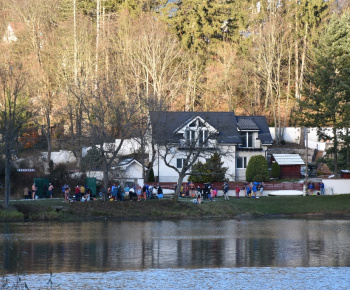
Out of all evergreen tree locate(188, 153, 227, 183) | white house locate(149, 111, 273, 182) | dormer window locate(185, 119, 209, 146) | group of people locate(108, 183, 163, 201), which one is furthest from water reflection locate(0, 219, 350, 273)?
white house locate(149, 111, 273, 182)

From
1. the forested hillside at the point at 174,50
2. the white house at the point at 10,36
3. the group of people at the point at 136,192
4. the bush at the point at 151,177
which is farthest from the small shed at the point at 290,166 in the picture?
the white house at the point at 10,36

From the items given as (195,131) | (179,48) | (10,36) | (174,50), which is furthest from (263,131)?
(10,36)

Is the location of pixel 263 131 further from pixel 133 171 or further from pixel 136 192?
pixel 136 192

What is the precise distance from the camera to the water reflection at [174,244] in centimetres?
2877

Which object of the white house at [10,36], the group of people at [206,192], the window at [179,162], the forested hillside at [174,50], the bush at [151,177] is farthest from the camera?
the white house at [10,36]

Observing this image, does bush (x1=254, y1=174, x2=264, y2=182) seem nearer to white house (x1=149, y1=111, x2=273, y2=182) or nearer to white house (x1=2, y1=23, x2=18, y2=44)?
white house (x1=149, y1=111, x2=273, y2=182)

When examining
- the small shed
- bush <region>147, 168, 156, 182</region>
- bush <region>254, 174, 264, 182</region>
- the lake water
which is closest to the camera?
the lake water

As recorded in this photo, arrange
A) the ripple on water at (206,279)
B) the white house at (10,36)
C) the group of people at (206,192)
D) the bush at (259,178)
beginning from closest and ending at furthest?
the ripple on water at (206,279) → the group of people at (206,192) → the bush at (259,178) → the white house at (10,36)

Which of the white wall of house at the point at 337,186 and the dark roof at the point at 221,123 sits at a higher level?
the dark roof at the point at 221,123

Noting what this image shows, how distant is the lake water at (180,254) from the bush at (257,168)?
18.1m

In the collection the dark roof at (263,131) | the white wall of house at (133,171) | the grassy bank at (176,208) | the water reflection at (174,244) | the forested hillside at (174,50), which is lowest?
the water reflection at (174,244)

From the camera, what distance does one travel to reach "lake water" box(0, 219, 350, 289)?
24.0 meters

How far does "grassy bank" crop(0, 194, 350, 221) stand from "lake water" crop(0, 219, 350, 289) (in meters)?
2.97

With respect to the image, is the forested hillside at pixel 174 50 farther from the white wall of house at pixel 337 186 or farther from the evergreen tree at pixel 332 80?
the white wall of house at pixel 337 186
